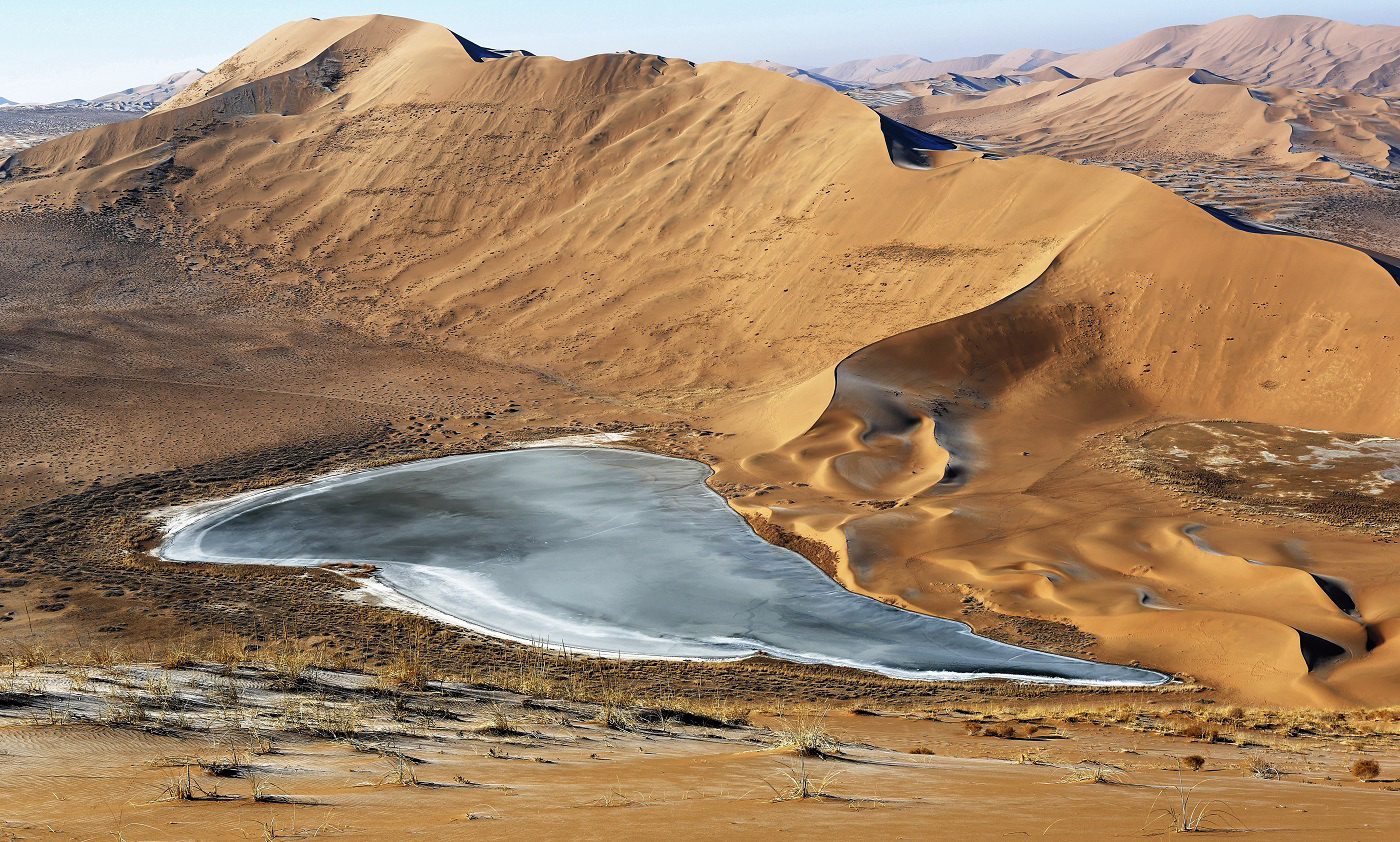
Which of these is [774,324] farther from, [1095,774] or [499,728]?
[1095,774]

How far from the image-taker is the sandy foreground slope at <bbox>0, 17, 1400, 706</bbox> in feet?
65.4

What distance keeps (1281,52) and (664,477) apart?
181m

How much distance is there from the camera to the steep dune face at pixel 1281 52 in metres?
146

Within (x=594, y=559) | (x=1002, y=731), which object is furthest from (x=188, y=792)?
(x=594, y=559)

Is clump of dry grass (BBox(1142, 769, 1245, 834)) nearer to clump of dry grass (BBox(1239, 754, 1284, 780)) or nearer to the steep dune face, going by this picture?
clump of dry grass (BBox(1239, 754, 1284, 780))

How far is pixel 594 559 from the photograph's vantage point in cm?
2103

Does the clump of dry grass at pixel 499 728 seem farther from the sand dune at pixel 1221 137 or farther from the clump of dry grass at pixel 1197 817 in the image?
the sand dune at pixel 1221 137

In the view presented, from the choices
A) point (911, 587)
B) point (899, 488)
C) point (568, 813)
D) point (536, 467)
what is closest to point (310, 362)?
point (536, 467)

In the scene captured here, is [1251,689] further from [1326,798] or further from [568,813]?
[568,813]

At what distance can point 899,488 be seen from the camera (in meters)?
23.9

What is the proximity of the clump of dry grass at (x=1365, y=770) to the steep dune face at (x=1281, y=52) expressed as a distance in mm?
157709

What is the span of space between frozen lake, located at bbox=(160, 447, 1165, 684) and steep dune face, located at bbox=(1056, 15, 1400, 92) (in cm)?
15072

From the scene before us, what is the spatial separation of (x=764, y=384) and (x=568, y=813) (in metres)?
27.2

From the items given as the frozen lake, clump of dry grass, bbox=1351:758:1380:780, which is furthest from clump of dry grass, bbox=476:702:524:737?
clump of dry grass, bbox=1351:758:1380:780
